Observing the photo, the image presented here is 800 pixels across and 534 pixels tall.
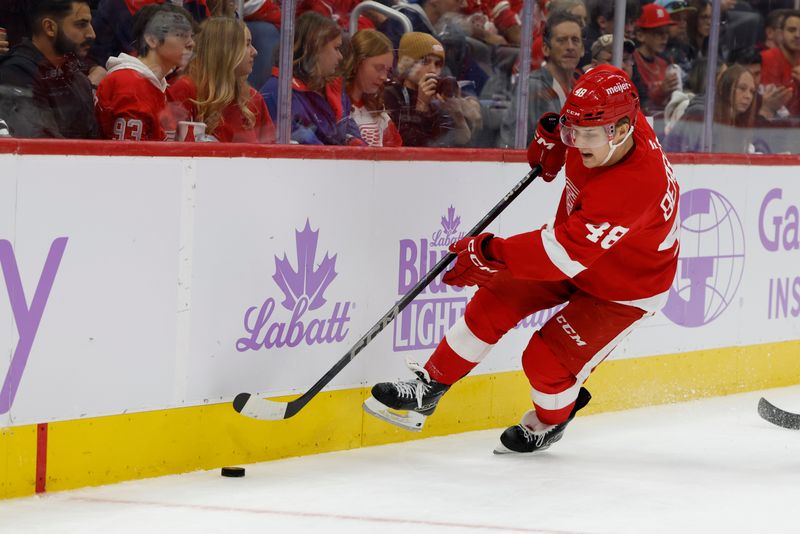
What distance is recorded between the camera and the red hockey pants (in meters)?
4.07

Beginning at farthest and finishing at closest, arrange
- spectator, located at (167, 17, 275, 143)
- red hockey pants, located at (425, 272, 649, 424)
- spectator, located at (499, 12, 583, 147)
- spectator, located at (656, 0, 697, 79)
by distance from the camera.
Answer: spectator, located at (656, 0, 697, 79)
spectator, located at (499, 12, 583, 147)
red hockey pants, located at (425, 272, 649, 424)
spectator, located at (167, 17, 275, 143)

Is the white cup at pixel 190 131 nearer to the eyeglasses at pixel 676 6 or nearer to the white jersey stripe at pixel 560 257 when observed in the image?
the white jersey stripe at pixel 560 257

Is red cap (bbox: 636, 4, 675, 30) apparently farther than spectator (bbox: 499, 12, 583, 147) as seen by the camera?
Yes

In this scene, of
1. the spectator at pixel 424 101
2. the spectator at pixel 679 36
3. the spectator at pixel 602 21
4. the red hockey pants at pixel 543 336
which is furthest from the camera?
the spectator at pixel 679 36

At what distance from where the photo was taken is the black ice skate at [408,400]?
4.01 m

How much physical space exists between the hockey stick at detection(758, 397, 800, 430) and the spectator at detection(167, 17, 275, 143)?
200cm

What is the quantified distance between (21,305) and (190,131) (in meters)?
0.75

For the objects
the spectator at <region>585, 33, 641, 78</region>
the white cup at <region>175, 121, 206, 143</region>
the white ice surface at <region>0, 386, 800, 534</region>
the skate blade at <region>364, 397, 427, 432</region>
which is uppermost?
Result: the spectator at <region>585, 33, 641, 78</region>

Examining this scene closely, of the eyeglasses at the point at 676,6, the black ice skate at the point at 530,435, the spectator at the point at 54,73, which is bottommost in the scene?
the black ice skate at the point at 530,435

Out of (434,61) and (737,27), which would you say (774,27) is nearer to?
(737,27)

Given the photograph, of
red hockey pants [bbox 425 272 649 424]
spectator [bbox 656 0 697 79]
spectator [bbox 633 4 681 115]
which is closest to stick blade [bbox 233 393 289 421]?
red hockey pants [bbox 425 272 649 424]

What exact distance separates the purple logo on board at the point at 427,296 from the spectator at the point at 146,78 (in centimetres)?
93

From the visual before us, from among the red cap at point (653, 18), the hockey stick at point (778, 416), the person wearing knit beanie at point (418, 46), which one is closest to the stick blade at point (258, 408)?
the person wearing knit beanie at point (418, 46)

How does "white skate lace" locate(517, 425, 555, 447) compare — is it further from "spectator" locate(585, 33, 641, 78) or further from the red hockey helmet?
"spectator" locate(585, 33, 641, 78)
